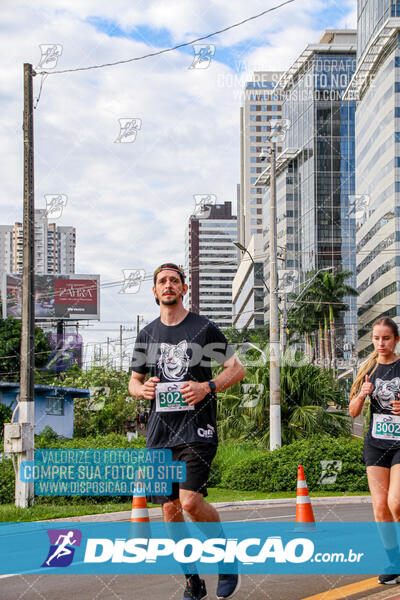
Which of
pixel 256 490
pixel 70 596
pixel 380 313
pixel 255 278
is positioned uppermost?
pixel 255 278

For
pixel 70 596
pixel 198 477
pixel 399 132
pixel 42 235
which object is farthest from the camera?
pixel 42 235

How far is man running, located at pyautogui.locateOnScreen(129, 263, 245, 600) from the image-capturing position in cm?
445

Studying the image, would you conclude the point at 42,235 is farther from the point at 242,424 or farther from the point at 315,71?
the point at 242,424

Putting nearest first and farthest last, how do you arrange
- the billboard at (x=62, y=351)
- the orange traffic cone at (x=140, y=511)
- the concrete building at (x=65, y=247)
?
the orange traffic cone at (x=140, y=511) → the billboard at (x=62, y=351) → the concrete building at (x=65, y=247)

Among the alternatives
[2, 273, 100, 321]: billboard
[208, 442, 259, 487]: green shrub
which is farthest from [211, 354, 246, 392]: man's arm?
[2, 273, 100, 321]: billboard

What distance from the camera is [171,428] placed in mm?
4570

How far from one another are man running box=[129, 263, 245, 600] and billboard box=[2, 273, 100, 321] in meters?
56.8

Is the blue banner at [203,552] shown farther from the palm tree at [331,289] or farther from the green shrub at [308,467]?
the palm tree at [331,289]

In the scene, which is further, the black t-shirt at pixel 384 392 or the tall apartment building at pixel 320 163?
the tall apartment building at pixel 320 163

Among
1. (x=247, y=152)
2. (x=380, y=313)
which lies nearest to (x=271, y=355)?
(x=380, y=313)

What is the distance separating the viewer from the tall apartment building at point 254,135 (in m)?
174

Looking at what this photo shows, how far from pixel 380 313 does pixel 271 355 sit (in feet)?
234

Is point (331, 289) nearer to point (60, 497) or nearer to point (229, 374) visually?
point (60, 497)

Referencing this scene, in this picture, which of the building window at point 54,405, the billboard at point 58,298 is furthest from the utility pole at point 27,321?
the billboard at point 58,298
